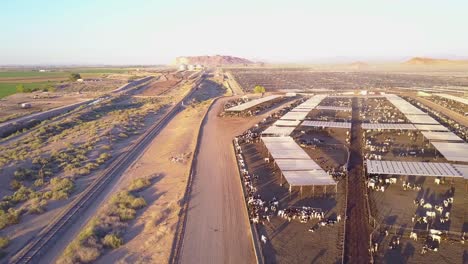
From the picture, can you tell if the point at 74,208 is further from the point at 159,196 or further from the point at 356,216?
the point at 356,216

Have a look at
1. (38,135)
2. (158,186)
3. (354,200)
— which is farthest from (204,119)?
(354,200)

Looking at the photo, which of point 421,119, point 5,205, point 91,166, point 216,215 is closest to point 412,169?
point 216,215

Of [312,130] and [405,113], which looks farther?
[405,113]

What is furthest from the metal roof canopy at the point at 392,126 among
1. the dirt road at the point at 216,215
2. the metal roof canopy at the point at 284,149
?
the dirt road at the point at 216,215

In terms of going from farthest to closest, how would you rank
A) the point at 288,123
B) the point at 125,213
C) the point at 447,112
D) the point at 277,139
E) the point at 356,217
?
the point at 447,112 < the point at 288,123 < the point at 277,139 < the point at 125,213 < the point at 356,217

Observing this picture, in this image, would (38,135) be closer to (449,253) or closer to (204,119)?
(204,119)

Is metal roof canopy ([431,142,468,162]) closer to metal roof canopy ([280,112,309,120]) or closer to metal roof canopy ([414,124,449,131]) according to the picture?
metal roof canopy ([414,124,449,131])
